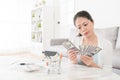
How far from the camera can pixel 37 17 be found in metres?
4.86

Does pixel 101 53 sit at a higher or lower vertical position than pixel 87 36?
lower

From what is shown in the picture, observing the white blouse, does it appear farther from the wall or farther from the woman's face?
the wall

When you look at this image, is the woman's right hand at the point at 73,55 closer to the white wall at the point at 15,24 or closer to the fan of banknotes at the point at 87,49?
the fan of banknotes at the point at 87,49

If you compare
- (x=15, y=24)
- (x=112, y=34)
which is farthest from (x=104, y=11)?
(x=15, y=24)

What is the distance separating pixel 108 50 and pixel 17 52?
464 cm

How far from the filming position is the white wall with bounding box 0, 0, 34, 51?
5273mm

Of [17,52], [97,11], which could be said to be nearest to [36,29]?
[17,52]

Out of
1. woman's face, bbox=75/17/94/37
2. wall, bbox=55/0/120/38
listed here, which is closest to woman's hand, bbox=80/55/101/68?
woman's face, bbox=75/17/94/37

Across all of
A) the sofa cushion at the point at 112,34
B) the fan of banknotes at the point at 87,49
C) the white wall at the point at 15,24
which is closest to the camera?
the fan of banknotes at the point at 87,49

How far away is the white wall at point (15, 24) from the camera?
17.3 ft

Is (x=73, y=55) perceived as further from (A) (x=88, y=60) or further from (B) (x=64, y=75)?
(B) (x=64, y=75)

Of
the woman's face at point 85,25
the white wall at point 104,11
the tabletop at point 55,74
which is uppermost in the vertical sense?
the white wall at point 104,11

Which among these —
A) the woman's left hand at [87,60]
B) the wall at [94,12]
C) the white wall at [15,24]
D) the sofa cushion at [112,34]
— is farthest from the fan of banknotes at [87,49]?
the white wall at [15,24]

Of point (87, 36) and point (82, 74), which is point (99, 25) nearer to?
point (87, 36)
